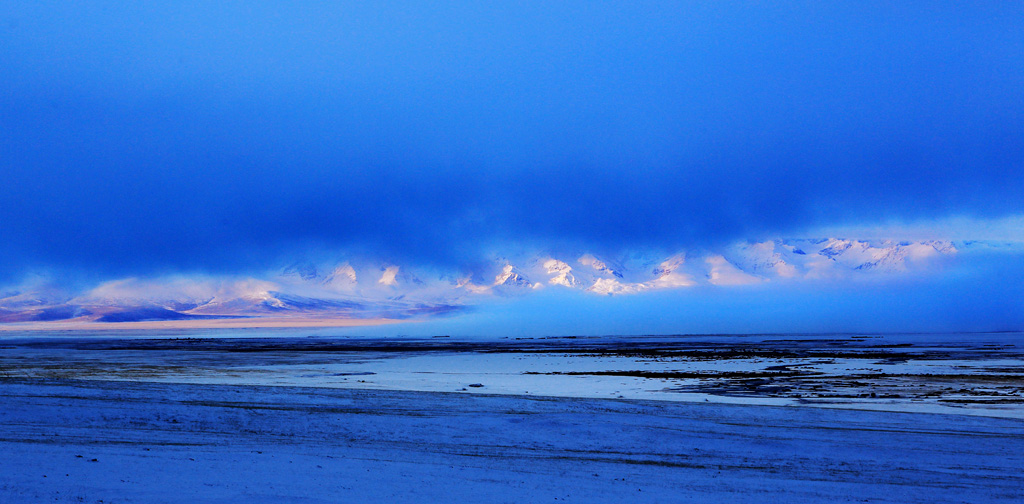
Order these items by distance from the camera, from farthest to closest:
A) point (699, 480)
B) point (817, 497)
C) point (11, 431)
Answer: point (11, 431)
point (699, 480)
point (817, 497)

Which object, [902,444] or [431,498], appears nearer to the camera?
[431,498]

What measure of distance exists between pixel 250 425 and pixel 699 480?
1153 cm

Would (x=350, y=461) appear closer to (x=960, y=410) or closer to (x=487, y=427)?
(x=487, y=427)

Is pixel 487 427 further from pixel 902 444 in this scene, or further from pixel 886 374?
pixel 886 374

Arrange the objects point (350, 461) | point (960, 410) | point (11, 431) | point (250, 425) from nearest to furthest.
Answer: point (350, 461), point (11, 431), point (250, 425), point (960, 410)

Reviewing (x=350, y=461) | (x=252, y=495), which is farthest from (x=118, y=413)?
(x=252, y=495)

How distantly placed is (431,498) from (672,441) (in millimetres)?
7871

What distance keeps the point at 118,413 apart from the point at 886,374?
119 feet

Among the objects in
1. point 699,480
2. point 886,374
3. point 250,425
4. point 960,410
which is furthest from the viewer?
point 886,374

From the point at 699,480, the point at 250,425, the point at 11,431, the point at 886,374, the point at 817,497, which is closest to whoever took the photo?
the point at 817,497

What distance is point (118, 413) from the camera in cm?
1950

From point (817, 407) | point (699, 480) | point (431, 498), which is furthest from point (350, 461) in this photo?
point (817, 407)

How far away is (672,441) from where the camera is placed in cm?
1728

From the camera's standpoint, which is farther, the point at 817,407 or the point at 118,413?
the point at 817,407
